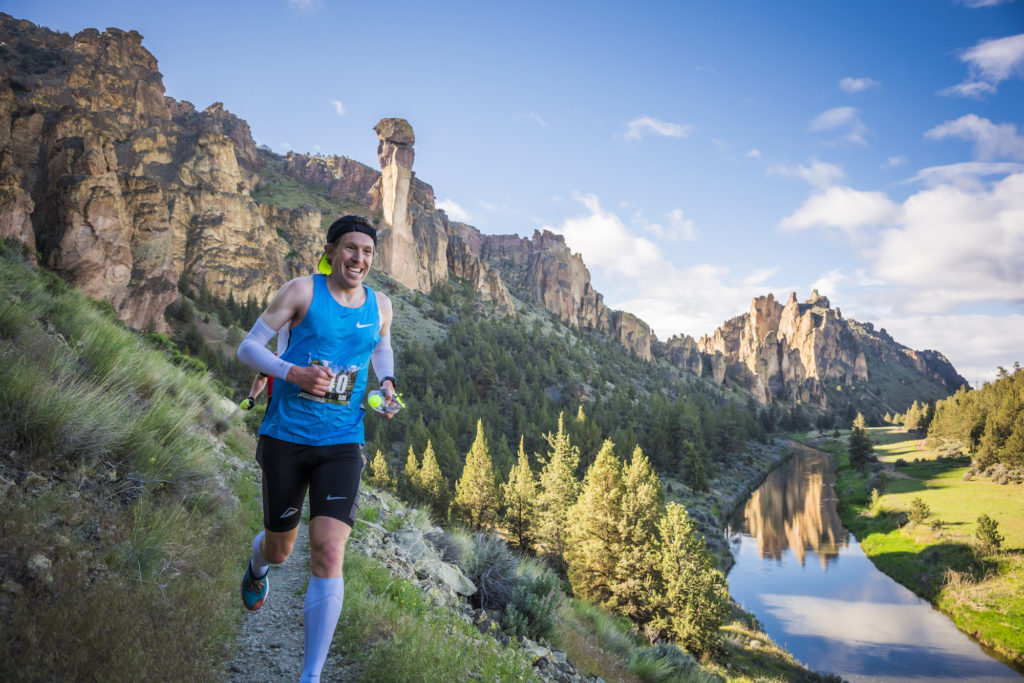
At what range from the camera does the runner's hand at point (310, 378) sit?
2562 mm

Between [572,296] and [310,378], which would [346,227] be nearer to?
[310,378]

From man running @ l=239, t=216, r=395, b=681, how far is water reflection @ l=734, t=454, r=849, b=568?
44.3 meters

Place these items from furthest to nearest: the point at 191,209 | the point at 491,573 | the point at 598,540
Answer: the point at 191,209 → the point at 598,540 → the point at 491,573

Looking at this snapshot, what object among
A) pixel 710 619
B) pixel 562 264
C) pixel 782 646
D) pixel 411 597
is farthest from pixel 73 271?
pixel 562 264

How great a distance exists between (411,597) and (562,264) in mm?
177366

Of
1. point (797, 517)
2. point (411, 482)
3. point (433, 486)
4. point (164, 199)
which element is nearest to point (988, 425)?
point (797, 517)

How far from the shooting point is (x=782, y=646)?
24.3 meters

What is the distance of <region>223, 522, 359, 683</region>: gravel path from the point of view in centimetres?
327

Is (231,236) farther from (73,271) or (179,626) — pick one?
(179,626)

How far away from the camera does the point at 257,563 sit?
3225mm

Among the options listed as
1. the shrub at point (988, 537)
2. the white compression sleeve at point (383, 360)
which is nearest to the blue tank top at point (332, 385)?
the white compression sleeve at point (383, 360)

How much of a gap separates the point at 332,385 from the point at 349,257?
0.81 metres

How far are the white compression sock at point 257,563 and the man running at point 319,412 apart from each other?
5.1 inches

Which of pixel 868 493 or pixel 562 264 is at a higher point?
pixel 562 264
